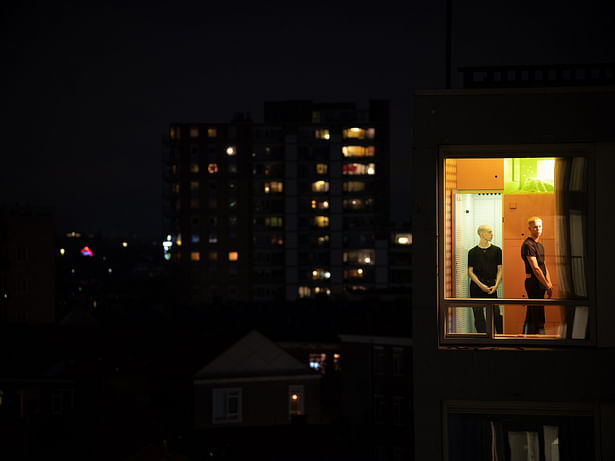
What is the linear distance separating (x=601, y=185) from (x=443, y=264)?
1.28 metres

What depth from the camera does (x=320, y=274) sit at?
2411 inches

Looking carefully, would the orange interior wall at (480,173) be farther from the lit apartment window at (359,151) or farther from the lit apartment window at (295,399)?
the lit apartment window at (359,151)

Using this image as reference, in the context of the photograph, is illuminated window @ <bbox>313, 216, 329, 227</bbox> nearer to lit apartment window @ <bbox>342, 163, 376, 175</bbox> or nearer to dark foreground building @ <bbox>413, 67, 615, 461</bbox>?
lit apartment window @ <bbox>342, 163, 376, 175</bbox>

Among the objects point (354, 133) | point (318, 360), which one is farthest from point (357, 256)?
point (318, 360)

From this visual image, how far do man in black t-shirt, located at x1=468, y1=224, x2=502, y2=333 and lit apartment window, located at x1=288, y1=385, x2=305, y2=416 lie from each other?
20.3 meters

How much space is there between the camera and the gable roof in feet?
76.6

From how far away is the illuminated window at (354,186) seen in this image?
61.4 meters

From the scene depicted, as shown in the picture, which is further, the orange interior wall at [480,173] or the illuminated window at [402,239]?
the illuminated window at [402,239]

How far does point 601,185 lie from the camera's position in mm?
4477

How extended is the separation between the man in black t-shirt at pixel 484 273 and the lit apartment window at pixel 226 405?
1995 cm

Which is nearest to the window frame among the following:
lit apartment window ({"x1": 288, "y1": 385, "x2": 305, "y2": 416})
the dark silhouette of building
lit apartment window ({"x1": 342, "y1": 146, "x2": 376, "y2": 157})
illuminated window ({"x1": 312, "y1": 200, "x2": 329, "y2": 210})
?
lit apartment window ({"x1": 288, "y1": 385, "x2": 305, "y2": 416})

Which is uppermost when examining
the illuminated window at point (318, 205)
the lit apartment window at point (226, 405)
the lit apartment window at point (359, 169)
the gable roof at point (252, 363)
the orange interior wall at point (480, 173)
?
the lit apartment window at point (359, 169)

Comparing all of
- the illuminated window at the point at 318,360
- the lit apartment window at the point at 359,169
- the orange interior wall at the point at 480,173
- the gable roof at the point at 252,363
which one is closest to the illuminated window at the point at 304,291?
the lit apartment window at the point at 359,169

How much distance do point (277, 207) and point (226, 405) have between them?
3941 cm
